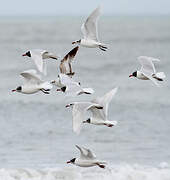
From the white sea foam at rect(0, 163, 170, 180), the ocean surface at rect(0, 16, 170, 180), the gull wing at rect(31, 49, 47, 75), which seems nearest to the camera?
the gull wing at rect(31, 49, 47, 75)

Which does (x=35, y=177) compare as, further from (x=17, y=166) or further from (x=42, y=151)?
(x=42, y=151)

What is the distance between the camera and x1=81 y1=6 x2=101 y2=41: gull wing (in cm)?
987

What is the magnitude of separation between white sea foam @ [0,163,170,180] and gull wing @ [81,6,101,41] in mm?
2035

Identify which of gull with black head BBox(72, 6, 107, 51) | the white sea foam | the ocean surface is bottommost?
the white sea foam

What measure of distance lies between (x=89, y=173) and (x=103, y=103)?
2.44 m

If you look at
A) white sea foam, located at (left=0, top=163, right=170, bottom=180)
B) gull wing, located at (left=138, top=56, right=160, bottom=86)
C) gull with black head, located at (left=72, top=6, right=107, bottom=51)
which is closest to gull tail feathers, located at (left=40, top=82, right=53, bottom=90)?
gull with black head, located at (left=72, top=6, right=107, bottom=51)

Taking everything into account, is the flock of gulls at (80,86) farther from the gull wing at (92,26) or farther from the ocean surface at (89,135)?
the ocean surface at (89,135)

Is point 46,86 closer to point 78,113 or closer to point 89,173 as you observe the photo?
point 78,113

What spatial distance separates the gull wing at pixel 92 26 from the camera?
9867 mm

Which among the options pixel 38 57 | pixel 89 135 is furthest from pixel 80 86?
pixel 89 135

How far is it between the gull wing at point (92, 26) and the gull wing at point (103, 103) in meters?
1.39

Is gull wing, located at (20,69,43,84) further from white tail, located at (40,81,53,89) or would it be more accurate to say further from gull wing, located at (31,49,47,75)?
gull wing, located at (31,49,47,75)

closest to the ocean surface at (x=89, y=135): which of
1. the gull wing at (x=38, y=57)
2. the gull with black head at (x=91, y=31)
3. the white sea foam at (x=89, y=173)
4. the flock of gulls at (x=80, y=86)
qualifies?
the white sea foam at (x=89, y=173)

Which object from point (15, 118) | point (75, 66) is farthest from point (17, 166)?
point (75, 66)
